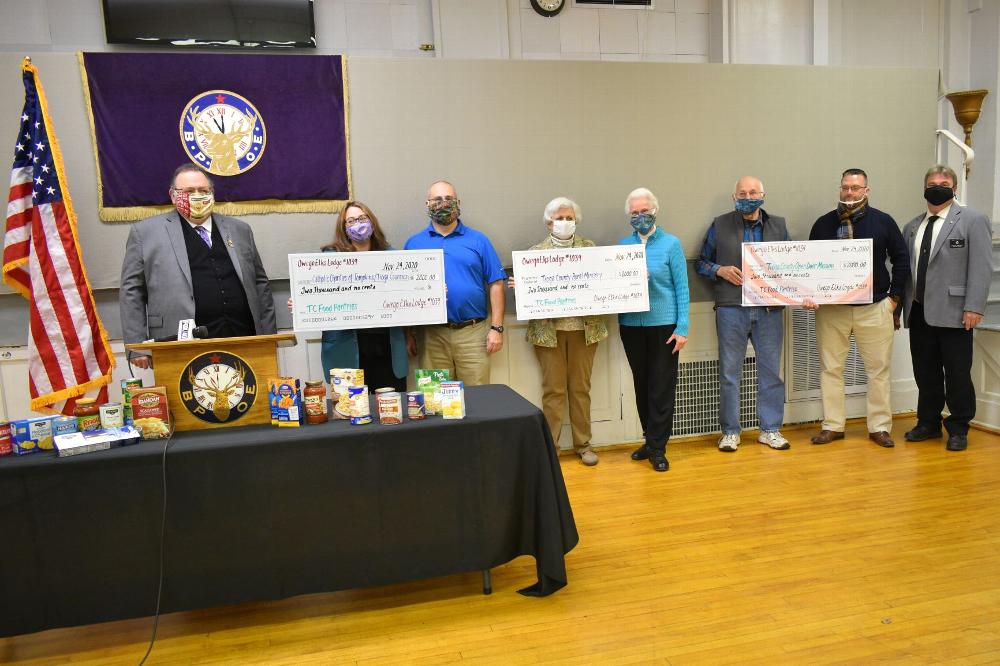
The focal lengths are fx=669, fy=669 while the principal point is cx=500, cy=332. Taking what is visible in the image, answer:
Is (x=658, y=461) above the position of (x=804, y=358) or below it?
below

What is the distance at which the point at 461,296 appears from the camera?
12.5 ft

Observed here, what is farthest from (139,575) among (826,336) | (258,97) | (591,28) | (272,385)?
(591,28)

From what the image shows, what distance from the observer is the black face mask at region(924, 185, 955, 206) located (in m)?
4.14

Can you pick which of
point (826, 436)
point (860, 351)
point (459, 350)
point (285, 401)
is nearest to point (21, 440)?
point (285, 401)

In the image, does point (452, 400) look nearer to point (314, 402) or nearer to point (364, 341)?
point (314, 402)

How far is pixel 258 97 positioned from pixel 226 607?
8.88 feet

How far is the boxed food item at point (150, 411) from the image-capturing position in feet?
7.51

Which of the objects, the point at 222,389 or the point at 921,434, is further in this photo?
the point at 921,434

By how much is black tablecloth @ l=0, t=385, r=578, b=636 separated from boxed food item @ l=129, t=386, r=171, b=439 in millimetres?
103

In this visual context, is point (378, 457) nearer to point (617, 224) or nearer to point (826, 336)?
point (617, 224)

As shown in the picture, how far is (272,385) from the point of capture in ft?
7.96

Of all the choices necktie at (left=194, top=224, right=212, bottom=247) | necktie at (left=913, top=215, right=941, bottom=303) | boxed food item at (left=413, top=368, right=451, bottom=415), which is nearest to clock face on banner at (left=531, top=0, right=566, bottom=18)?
necktie at (left=913, top=215, right=941, bottom=303)

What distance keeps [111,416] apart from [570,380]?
2.67 metres

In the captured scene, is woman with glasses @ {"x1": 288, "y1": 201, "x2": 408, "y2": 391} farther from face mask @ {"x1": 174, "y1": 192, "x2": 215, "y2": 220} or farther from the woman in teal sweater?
the woman in teal sweater
